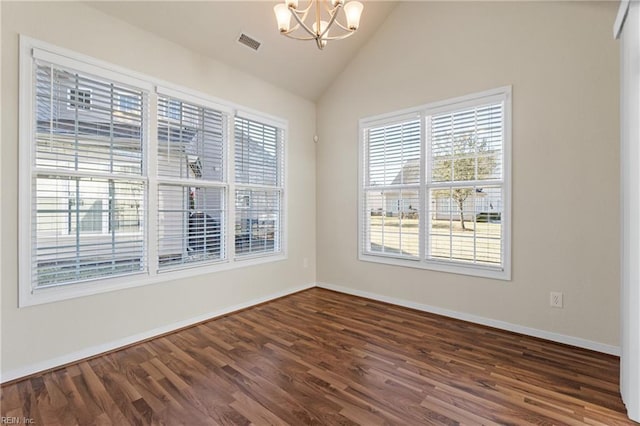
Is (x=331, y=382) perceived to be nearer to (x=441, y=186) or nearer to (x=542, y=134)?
(x=441, y=186)

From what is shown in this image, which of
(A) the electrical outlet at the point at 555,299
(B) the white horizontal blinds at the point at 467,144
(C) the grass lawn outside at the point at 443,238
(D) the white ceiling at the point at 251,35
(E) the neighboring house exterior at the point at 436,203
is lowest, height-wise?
(A) the electrical outlet at the point at 555,299

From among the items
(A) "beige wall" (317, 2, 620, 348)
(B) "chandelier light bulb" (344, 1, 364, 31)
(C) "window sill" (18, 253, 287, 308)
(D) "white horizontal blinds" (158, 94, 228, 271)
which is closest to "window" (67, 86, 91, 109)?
(D) "white horizontal blinds" (158, 94, 228, 271)

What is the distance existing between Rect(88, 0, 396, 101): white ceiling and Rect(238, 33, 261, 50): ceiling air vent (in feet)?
0.13

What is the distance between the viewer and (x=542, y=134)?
2883 mm

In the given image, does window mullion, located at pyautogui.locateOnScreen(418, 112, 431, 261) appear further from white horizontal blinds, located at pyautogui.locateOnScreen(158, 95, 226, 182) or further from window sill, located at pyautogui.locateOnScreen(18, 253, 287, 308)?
white horizontal blinds, located at pyautogui.locateOnScreen(158, 95, 226, 182)

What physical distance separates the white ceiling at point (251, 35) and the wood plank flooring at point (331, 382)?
9.82 ft

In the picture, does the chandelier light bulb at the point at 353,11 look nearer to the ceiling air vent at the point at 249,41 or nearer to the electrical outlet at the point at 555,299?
the ceiling air vent at the point at 249,41

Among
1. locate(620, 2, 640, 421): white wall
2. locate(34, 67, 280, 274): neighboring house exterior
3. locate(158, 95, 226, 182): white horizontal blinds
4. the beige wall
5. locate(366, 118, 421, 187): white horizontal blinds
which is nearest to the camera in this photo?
locate(620, 2, 640, 421): white wall

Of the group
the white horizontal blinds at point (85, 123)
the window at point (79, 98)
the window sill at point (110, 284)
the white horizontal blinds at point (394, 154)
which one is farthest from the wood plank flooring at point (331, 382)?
the window at point (79, 98)

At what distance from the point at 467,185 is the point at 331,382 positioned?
96.9 inches

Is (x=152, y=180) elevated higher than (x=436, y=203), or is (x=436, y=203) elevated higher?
(x=152, y=180)

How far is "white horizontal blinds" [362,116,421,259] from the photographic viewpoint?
3795 millimetres

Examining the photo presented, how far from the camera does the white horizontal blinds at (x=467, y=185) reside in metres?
3.18

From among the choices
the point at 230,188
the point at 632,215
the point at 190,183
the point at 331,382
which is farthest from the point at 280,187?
the point at 632,215
